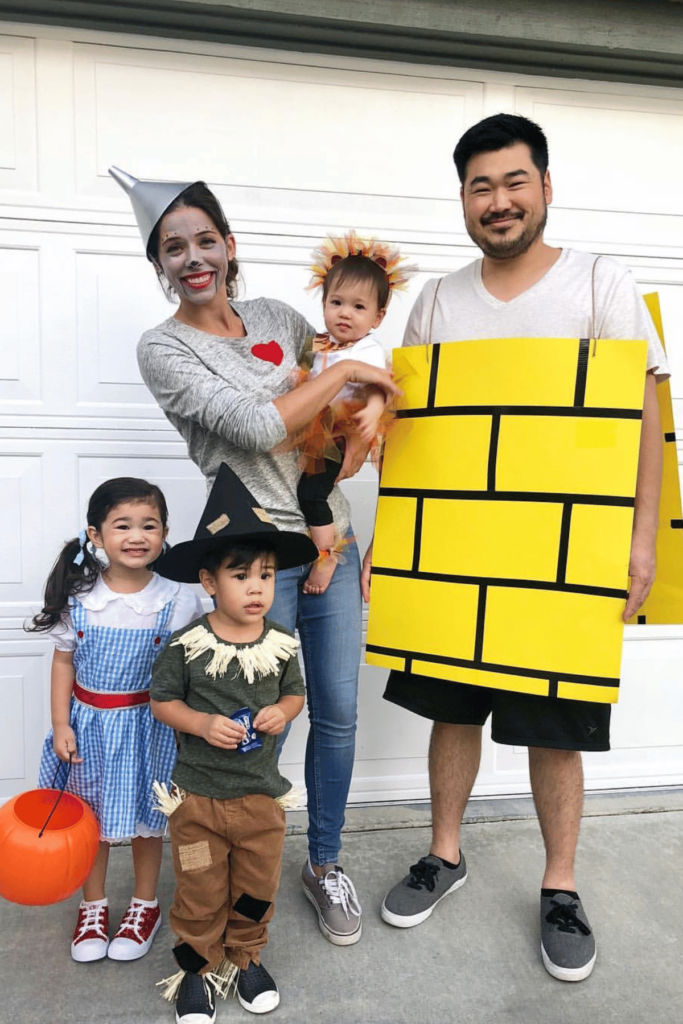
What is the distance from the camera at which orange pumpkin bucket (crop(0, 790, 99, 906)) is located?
1678mm

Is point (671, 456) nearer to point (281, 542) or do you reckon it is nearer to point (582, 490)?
point (582, 490)

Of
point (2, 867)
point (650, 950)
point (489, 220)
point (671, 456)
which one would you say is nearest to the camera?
point (2, 867)

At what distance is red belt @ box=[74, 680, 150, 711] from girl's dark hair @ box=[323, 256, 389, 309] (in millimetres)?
1141

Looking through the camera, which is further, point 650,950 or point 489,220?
point 650,950

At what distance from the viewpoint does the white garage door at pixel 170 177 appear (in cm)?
254

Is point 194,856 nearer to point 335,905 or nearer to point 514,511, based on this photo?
point 335,905

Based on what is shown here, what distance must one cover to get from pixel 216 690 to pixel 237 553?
0.31 metres

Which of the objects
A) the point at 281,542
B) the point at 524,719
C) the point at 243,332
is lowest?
the point at 524,719

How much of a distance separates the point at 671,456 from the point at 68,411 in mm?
1923

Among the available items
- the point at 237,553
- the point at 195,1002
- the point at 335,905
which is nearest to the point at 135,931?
the point at 195,1002

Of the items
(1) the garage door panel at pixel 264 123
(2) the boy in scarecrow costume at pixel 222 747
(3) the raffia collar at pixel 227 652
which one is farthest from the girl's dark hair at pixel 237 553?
(1) the garage door panel at pixel 264 123

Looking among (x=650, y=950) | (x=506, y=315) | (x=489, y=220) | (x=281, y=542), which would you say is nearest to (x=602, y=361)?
(x=506, y=315)

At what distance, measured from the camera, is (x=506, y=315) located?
1.86 m

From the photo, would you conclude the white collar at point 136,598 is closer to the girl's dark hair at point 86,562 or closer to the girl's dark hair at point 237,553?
the girl's dark hair at point 86,562
